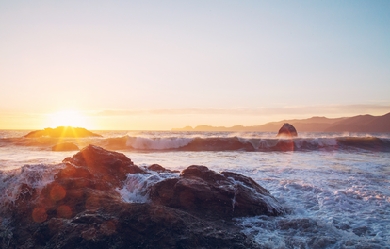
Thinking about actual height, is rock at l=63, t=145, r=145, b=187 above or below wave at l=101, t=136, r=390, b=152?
above

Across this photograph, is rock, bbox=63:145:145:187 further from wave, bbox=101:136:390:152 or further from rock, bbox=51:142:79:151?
wave, bbox=101:136:390:152

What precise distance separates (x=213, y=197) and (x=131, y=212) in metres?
1.94

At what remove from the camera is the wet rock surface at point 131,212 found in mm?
4078

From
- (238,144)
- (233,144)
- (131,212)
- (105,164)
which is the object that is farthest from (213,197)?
(238,144)

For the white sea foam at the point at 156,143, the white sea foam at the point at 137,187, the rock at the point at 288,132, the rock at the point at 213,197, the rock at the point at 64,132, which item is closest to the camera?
the rock at the point at 213,197

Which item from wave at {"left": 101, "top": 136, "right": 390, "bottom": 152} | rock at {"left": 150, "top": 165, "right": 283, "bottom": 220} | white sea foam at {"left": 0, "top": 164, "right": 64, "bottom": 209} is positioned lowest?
wave at {"left": 101, "top": 136, "right": 390, "bottom": 152}

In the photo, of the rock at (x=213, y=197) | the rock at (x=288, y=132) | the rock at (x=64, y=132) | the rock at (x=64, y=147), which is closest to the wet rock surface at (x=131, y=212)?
the rock at (x=213, y=197)

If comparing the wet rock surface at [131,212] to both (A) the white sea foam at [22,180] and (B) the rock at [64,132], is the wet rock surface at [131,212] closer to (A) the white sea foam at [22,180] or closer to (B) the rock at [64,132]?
(A) the white sea foam at [22,180]

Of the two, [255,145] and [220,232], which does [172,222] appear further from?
[255,145]

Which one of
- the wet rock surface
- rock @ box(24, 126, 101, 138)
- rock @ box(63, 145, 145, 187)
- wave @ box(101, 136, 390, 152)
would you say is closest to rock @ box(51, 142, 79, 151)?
wave @ box(101, 136, 390, 152)

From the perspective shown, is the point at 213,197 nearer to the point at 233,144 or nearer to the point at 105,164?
the point at 105,164

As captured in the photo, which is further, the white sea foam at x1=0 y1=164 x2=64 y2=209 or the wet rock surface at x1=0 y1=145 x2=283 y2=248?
the white sea foam at x1=0 y1=164 x2=64 y2=209

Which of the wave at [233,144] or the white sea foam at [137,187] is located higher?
the white sea foam at [137,187]

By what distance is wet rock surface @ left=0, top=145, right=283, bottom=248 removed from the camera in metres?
4.08
